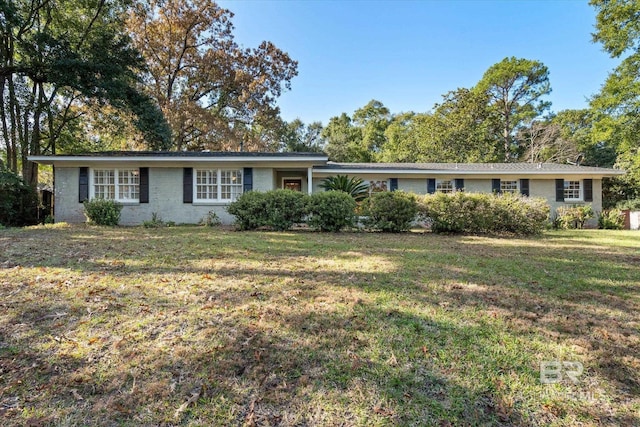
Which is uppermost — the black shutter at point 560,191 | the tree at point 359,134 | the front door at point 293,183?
the tree at point 359,134

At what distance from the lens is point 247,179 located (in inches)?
486

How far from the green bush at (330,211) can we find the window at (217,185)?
4.55 meters

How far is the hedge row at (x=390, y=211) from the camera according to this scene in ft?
30.3

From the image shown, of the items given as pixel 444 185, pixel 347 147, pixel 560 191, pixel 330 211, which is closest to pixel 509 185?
pixel 560 191

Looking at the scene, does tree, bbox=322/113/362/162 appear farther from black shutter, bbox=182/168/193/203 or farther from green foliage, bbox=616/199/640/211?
green foliage, bbox=616/199/640/211

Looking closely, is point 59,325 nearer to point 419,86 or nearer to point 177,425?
point 177,425

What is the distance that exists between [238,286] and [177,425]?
6.70 ft

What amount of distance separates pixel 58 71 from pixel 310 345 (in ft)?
51.6

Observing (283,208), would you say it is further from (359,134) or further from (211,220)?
(359,134)

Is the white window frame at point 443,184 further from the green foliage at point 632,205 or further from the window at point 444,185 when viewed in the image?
the green foliage at point 632,205

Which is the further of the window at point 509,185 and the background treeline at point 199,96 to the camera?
the window at point 509,185

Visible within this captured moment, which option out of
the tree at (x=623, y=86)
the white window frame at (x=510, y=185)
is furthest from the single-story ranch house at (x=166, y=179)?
the tree at (x=623, y=86)

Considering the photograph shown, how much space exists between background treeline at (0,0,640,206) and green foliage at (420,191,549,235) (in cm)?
1142

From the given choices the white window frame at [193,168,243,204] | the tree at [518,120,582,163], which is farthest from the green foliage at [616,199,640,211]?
the white window frame at [193,168,243,204]
